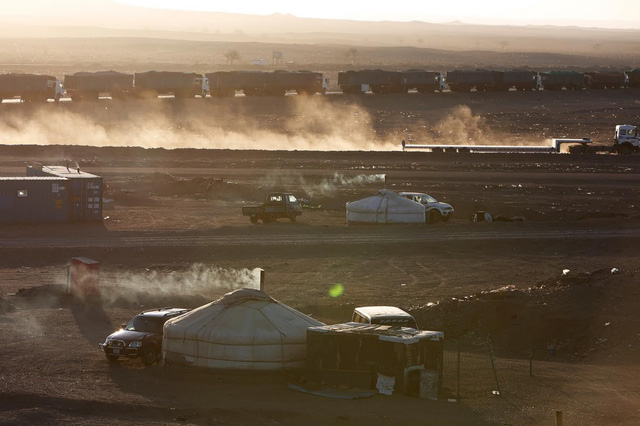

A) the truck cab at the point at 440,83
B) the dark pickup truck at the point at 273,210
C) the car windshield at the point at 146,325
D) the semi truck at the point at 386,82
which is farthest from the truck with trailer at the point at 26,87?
the car windshield at the point at 146,325

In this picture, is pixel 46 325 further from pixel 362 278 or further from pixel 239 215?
pixel 239 215

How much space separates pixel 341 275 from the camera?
39.5 meters

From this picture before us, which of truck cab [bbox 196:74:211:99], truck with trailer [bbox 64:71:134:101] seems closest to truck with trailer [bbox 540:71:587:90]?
truck cab [bbox 196:74:211:99]

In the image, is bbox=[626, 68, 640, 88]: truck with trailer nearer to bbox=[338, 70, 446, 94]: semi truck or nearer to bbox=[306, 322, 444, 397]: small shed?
bbox=[338, 70, 446, 94]: semi truck

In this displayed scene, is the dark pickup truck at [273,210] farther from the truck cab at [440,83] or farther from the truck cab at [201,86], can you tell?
the truck cab at [440,83]

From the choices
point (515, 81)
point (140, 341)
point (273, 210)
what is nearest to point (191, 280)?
point (140, 341)

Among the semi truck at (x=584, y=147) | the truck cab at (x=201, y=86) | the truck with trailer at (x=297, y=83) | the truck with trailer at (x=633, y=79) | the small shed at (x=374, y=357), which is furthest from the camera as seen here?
the truck with trailer at (x=633, y=79)

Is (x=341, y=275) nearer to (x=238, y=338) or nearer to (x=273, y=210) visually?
(x=273, y=210)

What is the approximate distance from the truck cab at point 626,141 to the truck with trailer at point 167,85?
47694mm

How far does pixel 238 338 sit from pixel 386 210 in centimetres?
2457

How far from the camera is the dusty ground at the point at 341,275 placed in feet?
79.3

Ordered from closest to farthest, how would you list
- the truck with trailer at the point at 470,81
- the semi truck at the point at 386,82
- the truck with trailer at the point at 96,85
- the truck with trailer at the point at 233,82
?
the truck with trailer at the point at 96,85
the truck with trailer at the point at 233,82
the semi truck at the point at 386,82
the truck with trailer at the point at 470,81

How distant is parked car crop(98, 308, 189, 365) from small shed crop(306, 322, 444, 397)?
410cm

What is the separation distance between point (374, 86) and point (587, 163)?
4604 cm
